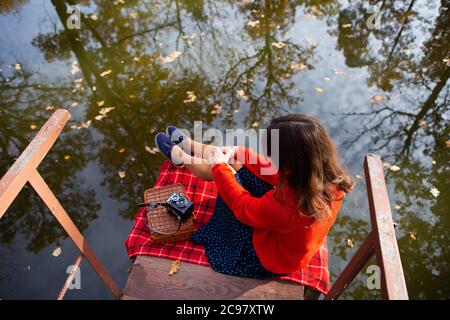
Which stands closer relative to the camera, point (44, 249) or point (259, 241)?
point (259, 241)

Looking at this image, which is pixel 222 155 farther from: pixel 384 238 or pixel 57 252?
pixel 57 252

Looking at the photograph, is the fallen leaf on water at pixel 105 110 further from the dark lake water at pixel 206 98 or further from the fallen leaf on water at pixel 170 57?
the fallen leaf on water at pixel 170 57

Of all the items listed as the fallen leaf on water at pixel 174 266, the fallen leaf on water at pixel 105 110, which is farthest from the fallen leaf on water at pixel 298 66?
the fallen leaf on water at pixel 174 266

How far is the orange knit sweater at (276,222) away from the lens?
2453mm

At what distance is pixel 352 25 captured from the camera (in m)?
6.57

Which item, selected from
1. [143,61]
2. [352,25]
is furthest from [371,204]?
[352,25]

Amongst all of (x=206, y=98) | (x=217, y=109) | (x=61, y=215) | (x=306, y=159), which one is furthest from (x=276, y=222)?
(x=206, y=98)

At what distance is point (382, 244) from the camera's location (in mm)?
1764

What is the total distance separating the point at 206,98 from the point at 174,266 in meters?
3.08

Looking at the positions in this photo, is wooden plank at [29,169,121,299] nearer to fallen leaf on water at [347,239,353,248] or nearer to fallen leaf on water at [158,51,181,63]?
fallen leaf on water at [347,239,353,248]

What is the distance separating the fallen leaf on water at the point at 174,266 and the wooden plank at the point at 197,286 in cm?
Answer: 3

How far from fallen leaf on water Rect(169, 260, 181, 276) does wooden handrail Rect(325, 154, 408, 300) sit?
4.23 ft
